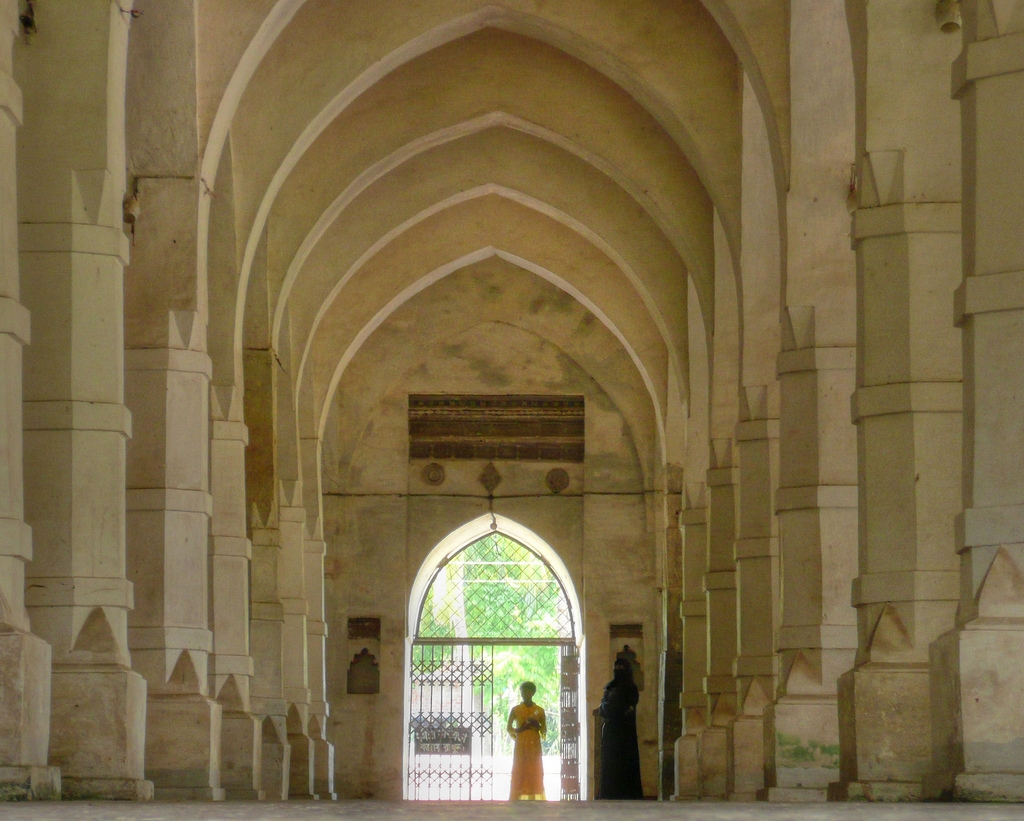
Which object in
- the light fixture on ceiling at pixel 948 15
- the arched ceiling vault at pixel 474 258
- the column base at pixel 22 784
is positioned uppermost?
the arched ceiling vault at pixel 474 258

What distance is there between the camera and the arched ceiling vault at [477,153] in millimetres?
15414

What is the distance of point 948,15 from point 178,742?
7.55 m

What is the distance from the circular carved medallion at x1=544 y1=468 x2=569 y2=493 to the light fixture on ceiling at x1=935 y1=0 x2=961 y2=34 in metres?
15.7

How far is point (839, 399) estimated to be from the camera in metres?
12.0

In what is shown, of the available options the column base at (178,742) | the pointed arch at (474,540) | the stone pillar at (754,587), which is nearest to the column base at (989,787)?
the column base at (178,742)

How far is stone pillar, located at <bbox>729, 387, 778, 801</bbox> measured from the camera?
14469 mm

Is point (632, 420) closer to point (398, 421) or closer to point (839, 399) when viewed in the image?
point (398, 421)

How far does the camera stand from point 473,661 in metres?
28.8

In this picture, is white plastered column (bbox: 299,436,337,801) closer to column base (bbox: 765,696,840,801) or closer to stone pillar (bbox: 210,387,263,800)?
stone pillar (bbox: 210,387,263,800)

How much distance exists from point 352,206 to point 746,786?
904 centimetres

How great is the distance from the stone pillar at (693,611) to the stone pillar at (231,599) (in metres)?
5.87

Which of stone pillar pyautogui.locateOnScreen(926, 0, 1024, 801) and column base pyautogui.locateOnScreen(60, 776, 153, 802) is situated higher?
stone pillar pyautogui.locateOnScreen(926, 0, 1024, 801)

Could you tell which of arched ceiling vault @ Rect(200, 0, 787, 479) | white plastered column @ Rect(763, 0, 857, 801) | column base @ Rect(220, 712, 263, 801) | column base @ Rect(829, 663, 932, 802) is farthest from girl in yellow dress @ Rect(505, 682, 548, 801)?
column base @ Rect(829, 663, 932, 802)

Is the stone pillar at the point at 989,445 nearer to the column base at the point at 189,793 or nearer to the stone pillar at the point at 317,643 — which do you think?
the column base at the point at 189,793
